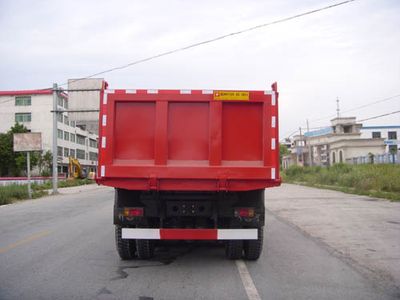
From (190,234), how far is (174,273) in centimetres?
61

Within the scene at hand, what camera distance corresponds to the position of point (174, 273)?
693cm

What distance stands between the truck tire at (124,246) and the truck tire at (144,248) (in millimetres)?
137

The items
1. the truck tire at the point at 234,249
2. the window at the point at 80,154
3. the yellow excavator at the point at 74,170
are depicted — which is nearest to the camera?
the truck tire at the point at 234,249

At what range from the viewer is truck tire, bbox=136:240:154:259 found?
7.61m

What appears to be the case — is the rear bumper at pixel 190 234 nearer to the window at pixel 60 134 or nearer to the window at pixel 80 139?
the window at pixel 60 134

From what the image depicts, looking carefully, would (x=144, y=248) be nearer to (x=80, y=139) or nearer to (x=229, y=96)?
(x=229, y=96)

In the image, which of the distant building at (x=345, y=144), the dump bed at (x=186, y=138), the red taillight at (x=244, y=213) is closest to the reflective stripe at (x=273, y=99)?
the dump bed at (x=186, y=138)

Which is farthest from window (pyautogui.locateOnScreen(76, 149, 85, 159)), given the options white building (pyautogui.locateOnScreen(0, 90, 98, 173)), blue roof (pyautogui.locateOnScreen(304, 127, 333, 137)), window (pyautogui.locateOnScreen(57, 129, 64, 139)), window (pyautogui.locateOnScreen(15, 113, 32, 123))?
blue roof (pyautogui.locateOnScreen(304, 127, 333, 137))

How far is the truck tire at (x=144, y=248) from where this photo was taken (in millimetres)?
7611

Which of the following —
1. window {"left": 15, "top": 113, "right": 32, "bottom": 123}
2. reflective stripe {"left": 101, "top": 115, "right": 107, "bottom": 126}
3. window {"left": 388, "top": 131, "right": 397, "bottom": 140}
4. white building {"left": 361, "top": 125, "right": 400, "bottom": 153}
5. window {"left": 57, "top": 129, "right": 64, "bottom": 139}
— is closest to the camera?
reflective stripe {"left": 101, "top": 115, "right": 107, "bottom": 126}

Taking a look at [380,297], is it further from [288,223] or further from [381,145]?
[381,145]

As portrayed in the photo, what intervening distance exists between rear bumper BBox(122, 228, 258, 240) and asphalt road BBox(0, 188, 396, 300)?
511 mm

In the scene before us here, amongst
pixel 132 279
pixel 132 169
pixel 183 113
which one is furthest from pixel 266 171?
pixel 132 279

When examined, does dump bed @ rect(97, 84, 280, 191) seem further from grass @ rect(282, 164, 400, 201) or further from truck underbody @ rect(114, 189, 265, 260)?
grass @ rect(282, 164, 400, 201)
